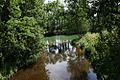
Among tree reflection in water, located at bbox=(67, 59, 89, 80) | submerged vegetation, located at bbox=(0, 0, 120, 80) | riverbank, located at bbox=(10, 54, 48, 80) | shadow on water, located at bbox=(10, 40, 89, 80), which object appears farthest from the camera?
riverbank, located at bbox=(10, 54, 48, 80)

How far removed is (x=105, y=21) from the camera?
14.8 meters

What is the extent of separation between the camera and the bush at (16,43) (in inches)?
1161

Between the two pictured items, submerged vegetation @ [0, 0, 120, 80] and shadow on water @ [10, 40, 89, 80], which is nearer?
submerged vegetation @ [0, 0, 120, 80]

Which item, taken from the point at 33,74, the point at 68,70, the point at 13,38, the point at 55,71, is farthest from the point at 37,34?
the point at 13,38

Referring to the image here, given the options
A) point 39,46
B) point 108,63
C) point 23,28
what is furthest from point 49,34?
point 108,63

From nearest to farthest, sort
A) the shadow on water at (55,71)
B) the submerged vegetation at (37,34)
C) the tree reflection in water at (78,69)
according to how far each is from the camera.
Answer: the submerged vegetation at (37,34) < the tree reflection in water at (78,69) < the shadow on water at (55,71)

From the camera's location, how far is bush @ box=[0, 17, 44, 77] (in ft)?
96.8

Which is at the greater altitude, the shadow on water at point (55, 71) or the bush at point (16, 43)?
the bush at point (16, 43)

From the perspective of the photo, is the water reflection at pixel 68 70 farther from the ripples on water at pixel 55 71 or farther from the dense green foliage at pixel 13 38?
the dense green foliage at pixel 13 38

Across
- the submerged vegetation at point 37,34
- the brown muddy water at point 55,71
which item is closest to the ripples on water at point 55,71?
the brown muddy water at point 55,71

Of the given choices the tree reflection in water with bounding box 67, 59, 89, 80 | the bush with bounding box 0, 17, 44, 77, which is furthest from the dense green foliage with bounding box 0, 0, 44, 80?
the tree reflection in water with bounding box 67, 59, 89, 80

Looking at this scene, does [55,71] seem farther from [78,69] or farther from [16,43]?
[16,43]

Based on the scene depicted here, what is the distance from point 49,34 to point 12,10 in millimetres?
74104

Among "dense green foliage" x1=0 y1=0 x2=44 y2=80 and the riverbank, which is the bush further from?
the riverbank
